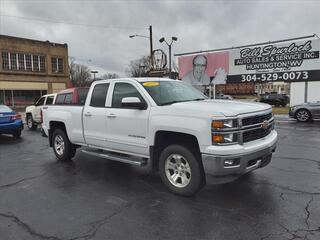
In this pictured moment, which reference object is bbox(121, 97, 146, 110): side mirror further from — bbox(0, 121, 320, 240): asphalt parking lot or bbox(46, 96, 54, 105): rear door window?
bbox(46, 96, 54, 105): rear door window

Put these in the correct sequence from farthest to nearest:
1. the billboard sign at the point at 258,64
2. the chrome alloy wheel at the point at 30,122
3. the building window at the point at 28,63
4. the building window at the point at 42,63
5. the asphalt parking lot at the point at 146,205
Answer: the building window at the point at 42,63, the building window at the point at 28,63, the billboard sign at the point at 258,64, the chrome alloy wheel at the point at 30,122, the asphalt parking lot at the point at 146,205

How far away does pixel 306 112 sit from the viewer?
15.1m

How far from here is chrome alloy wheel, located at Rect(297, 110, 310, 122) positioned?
15108mm

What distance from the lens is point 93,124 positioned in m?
6.15

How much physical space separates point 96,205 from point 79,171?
2153mm

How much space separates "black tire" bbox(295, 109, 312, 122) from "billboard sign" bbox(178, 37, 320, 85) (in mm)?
6334

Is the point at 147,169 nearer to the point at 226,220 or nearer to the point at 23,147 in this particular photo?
the point at 226,220

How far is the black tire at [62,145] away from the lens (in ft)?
23.6

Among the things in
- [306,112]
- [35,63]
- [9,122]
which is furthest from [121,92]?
[35,63]

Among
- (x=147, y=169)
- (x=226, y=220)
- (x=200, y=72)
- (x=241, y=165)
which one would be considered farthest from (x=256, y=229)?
(x=200, y=72)

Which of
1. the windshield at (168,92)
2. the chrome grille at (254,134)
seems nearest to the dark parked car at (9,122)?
the windshield at (168,92)

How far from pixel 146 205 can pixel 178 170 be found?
0.79 m

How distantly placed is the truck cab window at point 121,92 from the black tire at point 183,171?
4.25ft

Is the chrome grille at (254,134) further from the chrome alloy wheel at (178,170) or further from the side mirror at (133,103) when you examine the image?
the side mirror at (133,103)
